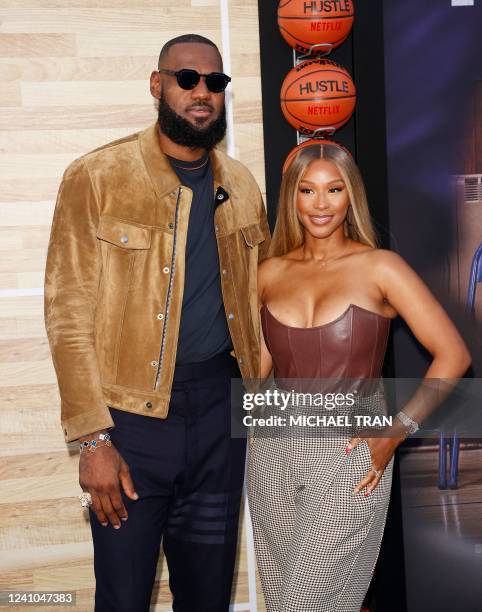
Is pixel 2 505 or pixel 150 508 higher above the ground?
pixel 150 508

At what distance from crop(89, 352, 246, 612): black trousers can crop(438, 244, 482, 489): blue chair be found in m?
1.15

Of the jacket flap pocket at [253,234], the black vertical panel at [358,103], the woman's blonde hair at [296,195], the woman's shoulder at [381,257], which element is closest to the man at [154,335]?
Result: the jacket flap pocket at [253,234]

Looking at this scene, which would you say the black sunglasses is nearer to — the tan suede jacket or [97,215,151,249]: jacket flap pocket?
the tan suede jacket

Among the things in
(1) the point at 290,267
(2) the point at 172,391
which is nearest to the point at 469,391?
(1) the point at 290,267

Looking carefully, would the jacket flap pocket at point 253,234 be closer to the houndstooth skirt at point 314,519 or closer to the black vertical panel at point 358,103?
the black vertical panel at point 358,103

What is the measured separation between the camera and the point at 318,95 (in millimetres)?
3035

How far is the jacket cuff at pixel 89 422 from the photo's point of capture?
2.38 meters

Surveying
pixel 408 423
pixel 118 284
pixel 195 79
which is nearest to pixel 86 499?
pixel 118 284

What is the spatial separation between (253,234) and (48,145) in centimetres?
104

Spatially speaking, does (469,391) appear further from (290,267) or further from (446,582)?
(290,267)

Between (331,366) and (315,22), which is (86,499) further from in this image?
(315,22)

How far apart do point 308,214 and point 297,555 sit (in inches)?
44.4

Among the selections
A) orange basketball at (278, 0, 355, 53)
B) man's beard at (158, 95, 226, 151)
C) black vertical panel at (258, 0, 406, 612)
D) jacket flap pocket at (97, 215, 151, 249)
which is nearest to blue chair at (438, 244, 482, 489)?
black vertical panel at (258, 0, 406, 612)

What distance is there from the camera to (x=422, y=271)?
3.38 meters
